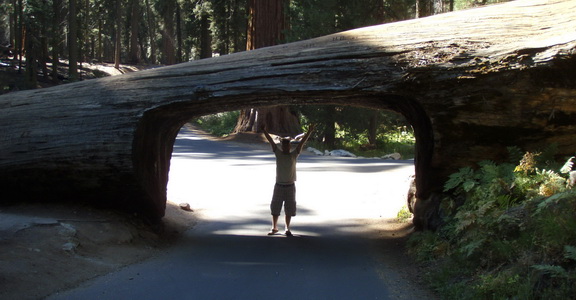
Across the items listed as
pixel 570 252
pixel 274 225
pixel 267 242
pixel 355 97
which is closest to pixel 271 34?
pixel 274 225

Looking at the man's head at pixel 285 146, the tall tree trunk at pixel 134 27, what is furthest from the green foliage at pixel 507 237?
the tall tree trunk at pixel 134 27

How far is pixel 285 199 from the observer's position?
34.6ft

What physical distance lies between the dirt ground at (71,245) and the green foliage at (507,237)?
0.72m

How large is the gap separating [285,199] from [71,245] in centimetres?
392

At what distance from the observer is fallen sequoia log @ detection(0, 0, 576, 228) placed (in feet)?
26.5

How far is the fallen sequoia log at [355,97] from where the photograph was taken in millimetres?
8086

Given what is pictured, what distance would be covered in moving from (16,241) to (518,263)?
19.3 feet

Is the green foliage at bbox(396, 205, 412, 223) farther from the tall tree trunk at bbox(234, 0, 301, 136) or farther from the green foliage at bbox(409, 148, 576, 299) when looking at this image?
the tall tree trunk at bbox(234, 0, 301, 136)

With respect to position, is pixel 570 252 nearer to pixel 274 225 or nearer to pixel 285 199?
pixel 285 199

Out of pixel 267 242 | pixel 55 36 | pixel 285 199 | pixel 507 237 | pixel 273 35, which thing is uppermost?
pixel 55 36

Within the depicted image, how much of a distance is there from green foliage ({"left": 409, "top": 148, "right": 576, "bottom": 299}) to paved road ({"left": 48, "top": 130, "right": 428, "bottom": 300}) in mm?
727

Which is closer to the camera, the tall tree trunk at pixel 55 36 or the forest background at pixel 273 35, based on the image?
the forest background at pixel 273 35

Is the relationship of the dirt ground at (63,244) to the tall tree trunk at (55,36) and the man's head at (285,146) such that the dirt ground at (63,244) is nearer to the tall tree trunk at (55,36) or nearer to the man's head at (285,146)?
the man's head at (285,146)

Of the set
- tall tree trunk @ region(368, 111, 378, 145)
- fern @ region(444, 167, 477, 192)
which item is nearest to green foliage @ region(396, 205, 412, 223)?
fern @ region(444, 167, 477, 192)
